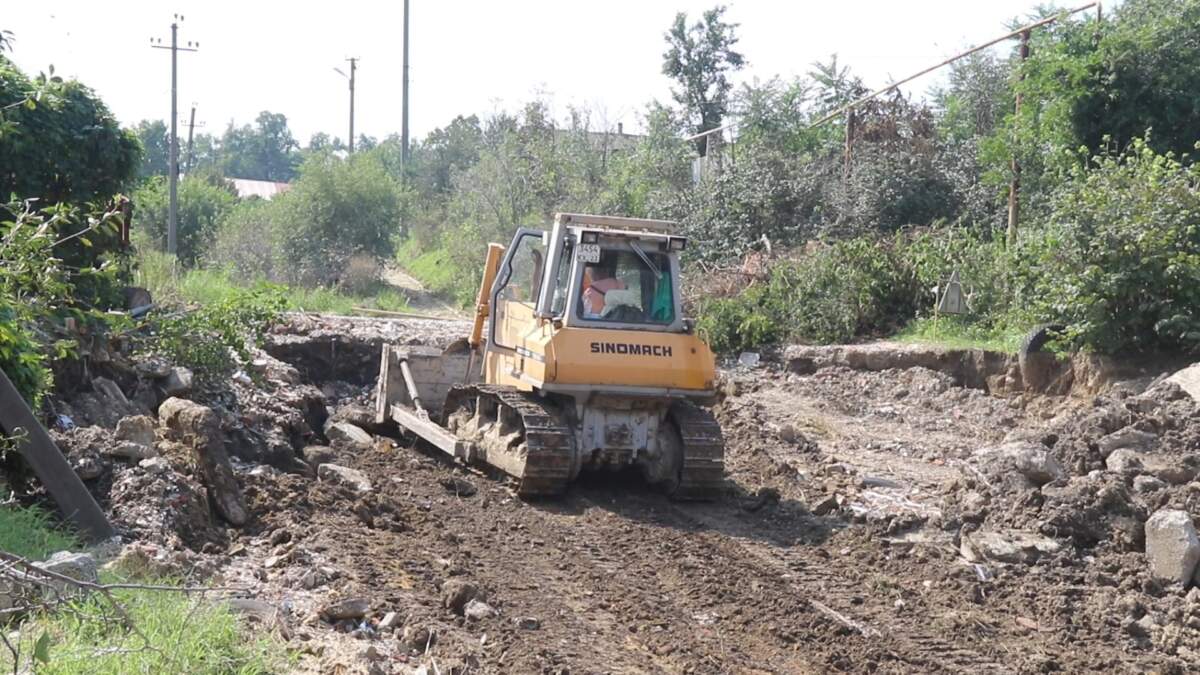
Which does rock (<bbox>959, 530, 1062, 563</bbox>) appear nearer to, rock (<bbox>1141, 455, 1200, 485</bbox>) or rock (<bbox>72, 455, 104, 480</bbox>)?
rock (<bbox>1141, 455, 1200, 485</bbox>)

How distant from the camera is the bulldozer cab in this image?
1165 cm

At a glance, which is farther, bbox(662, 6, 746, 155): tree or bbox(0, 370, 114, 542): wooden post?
bbox(662, 6, 746, 155): tree

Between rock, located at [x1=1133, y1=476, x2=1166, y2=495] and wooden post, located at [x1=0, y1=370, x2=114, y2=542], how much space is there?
289 inches

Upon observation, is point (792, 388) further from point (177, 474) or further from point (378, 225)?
point (378, 225)

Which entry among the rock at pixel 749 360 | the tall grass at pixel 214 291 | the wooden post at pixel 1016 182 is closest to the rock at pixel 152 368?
the tall grass at pixel 214 291

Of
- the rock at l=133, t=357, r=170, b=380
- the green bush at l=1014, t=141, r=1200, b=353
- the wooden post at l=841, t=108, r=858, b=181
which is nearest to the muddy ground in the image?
the rock at l=133, t=357, r=170, b=380

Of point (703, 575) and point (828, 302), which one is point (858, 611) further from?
point (828, 302)

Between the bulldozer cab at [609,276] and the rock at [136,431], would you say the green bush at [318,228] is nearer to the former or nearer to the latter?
the bulldozer cab at [609,276]

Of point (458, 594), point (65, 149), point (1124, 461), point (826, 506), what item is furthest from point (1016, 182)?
point (458, 594)

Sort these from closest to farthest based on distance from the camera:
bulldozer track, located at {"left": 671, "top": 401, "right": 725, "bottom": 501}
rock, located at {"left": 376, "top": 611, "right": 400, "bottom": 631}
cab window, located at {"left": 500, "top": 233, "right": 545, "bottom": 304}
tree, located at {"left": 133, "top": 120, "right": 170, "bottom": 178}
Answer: rock, located at {"left": 376, "top": 611, "right": 400, "bottom": 631}
bulldozer track, located at {"left": 671, "top": 401, "right": 725, "bottom": 501}
cab window, located at {"left": 500, "top": 233, "right": 545, "bottom": 304}
tree, located at {"left": 133, "top": 120, "right": 170, "bottom": 178}

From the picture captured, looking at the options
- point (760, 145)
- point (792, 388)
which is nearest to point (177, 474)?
point (792, 388)

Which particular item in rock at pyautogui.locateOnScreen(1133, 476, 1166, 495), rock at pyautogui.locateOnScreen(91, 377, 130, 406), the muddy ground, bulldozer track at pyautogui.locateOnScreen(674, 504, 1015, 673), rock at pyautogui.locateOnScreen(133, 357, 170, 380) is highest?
rock at pyautogui.locateOnScreen(133, 357, 170, 380)

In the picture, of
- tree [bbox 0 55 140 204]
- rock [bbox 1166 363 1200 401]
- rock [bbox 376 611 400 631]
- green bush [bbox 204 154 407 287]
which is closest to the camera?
rock [bbox 376 611 400 631]

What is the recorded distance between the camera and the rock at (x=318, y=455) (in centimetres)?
1283
